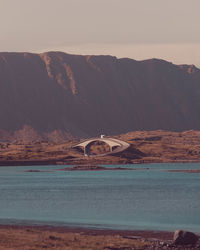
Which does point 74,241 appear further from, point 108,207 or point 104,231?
point 108,207

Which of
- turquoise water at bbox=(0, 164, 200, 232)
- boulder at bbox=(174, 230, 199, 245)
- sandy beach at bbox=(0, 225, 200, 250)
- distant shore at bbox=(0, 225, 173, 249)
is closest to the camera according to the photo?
sandy beach at bbox=(0, 225, 200, 250)

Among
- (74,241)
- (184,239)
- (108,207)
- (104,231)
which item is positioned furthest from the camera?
(108,207)

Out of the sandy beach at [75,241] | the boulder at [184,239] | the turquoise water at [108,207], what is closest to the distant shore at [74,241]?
the sandy beach at [75,241]

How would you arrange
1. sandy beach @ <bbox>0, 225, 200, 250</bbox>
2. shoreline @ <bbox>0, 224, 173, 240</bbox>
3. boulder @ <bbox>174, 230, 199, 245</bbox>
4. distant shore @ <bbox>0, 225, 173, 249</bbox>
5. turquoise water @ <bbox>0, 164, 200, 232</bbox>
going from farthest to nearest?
turquoise water @ <bbox>0, 164, 200, 232</bbox> < shoreline @ <bbox>0, 224, 173, 240</bbox> < boulder @ <bbox>174, 230, 199, 245</bbox> < distant shore @ <bbox>0, 225, 173, 249</bbox> < sandy beach @ <bbox>0, 225, 200, 250</bbox>

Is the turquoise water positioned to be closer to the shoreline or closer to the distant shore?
the shoreline

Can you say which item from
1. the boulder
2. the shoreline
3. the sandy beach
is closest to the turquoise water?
the shoreline

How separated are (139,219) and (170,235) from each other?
13955 mm

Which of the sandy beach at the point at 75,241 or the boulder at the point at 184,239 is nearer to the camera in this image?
the sandy beach at the point at 75,241

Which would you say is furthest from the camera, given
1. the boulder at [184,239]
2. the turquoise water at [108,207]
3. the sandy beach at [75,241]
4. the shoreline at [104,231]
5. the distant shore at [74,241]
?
the turquoise water at [108,207]

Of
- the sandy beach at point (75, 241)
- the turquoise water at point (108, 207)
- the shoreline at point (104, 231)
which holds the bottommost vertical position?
the sandy beach at point (75, 241)

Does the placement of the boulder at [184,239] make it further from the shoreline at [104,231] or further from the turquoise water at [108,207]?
the turquoise water at [108,207]

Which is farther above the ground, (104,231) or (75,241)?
(104,231)

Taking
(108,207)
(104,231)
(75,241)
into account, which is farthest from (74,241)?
(108,207)

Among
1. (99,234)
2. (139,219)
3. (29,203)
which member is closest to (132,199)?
(29,203)
